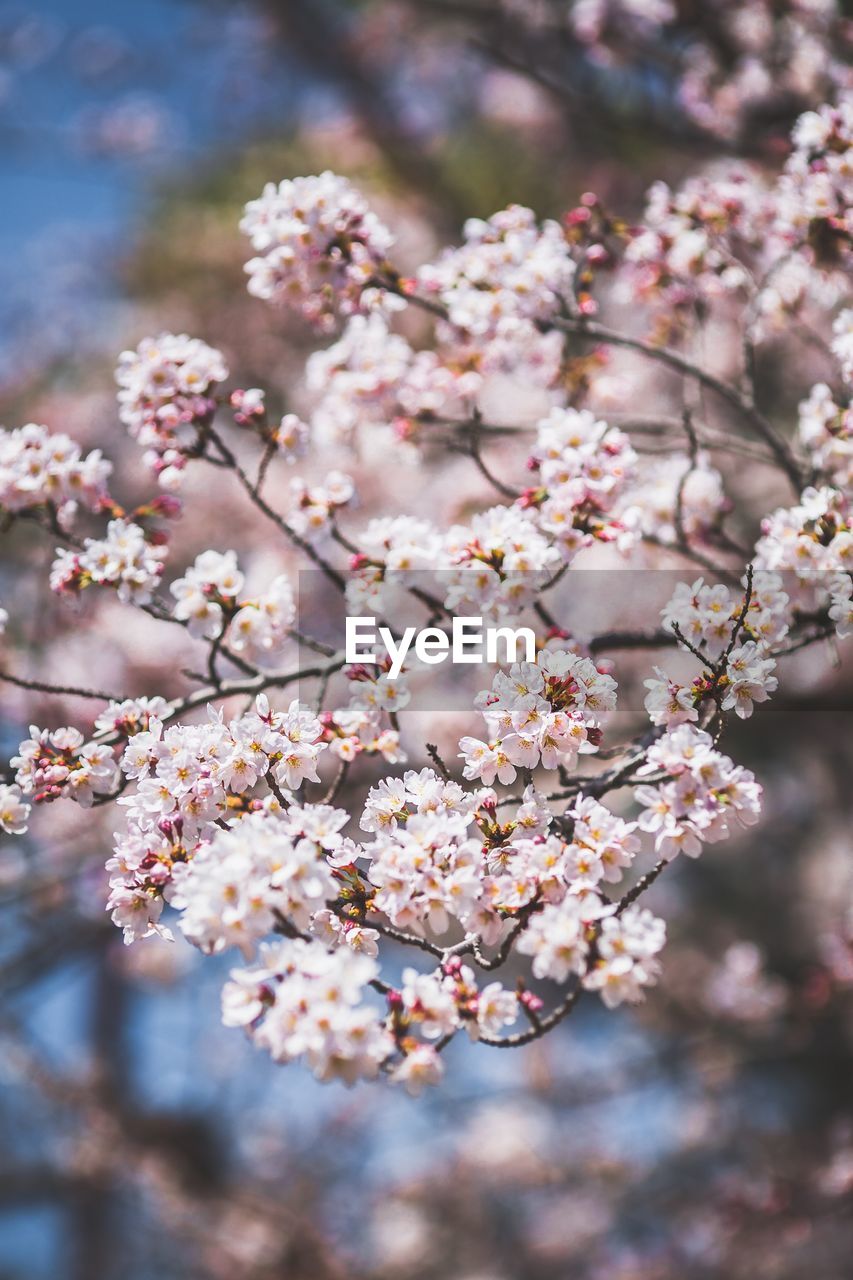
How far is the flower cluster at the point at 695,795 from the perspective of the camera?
1474 mm

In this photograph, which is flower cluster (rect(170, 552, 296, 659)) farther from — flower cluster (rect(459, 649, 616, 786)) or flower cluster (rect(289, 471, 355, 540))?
flower cluster (rect(459, 649, 616, 786))

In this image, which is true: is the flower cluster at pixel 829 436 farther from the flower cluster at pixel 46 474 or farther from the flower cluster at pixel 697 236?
the flower cluster at pixel 46 474

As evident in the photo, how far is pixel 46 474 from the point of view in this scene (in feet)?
6.67

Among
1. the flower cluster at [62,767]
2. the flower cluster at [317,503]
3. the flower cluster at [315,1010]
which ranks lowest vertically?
the flower cluster at [315,1010]

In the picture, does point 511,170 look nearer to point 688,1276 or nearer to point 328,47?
point 328,47

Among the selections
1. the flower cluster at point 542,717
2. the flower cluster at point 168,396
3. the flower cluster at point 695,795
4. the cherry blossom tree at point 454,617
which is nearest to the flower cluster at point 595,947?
the cherry blossom tree at point 454,617

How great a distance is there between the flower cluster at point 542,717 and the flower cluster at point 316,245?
122 centimetres

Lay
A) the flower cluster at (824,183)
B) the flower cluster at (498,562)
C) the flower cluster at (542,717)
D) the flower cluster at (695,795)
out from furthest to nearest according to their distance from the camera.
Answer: the flower cluster at (824,183) → the flower cluster at (498,562) → the flower cluster at (542,717) → the flower cluster at (695,795)

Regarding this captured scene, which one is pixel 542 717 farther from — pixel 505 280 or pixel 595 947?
pixel 505 280

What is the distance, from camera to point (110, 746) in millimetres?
1828

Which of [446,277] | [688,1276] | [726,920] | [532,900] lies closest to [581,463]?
[446,277]

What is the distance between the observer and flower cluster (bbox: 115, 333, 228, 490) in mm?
2150

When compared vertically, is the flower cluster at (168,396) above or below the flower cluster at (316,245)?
below

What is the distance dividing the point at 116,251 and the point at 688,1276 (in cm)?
892
